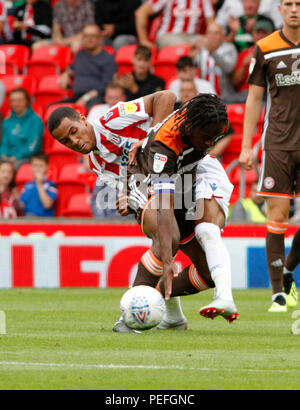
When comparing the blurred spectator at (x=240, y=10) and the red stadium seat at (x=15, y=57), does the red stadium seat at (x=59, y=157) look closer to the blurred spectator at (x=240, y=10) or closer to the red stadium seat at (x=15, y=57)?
the red stadium seat at (x=15, y=57)

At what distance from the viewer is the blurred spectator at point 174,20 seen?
46.6 ft

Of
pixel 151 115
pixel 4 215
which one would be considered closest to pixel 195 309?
pixel 151 115

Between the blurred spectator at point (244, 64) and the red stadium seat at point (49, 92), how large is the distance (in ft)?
9.29

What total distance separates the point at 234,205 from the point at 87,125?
4904 mm

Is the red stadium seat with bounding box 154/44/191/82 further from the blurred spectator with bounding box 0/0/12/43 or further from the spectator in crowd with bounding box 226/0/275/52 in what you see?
the blurred spectator with bounding box 0/0/12/43

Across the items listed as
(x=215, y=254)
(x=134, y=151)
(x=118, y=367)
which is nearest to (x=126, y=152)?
(x=134, y=151)

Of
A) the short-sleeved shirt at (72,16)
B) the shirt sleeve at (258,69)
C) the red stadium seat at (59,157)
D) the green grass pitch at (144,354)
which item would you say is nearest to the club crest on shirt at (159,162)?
the green grass pitch at (144,354)

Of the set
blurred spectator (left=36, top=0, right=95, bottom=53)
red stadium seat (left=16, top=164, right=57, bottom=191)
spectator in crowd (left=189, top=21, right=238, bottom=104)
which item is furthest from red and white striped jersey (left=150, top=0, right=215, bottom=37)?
red stadium seat (left=16, top=164, right=57, bottom=191)

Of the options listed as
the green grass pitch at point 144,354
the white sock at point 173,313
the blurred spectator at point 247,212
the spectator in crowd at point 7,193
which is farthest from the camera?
the spectator in crowd at point 7,193

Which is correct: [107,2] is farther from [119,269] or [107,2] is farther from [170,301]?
[170,301]

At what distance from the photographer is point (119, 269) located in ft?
35.7

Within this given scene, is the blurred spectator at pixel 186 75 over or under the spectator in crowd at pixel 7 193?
over
